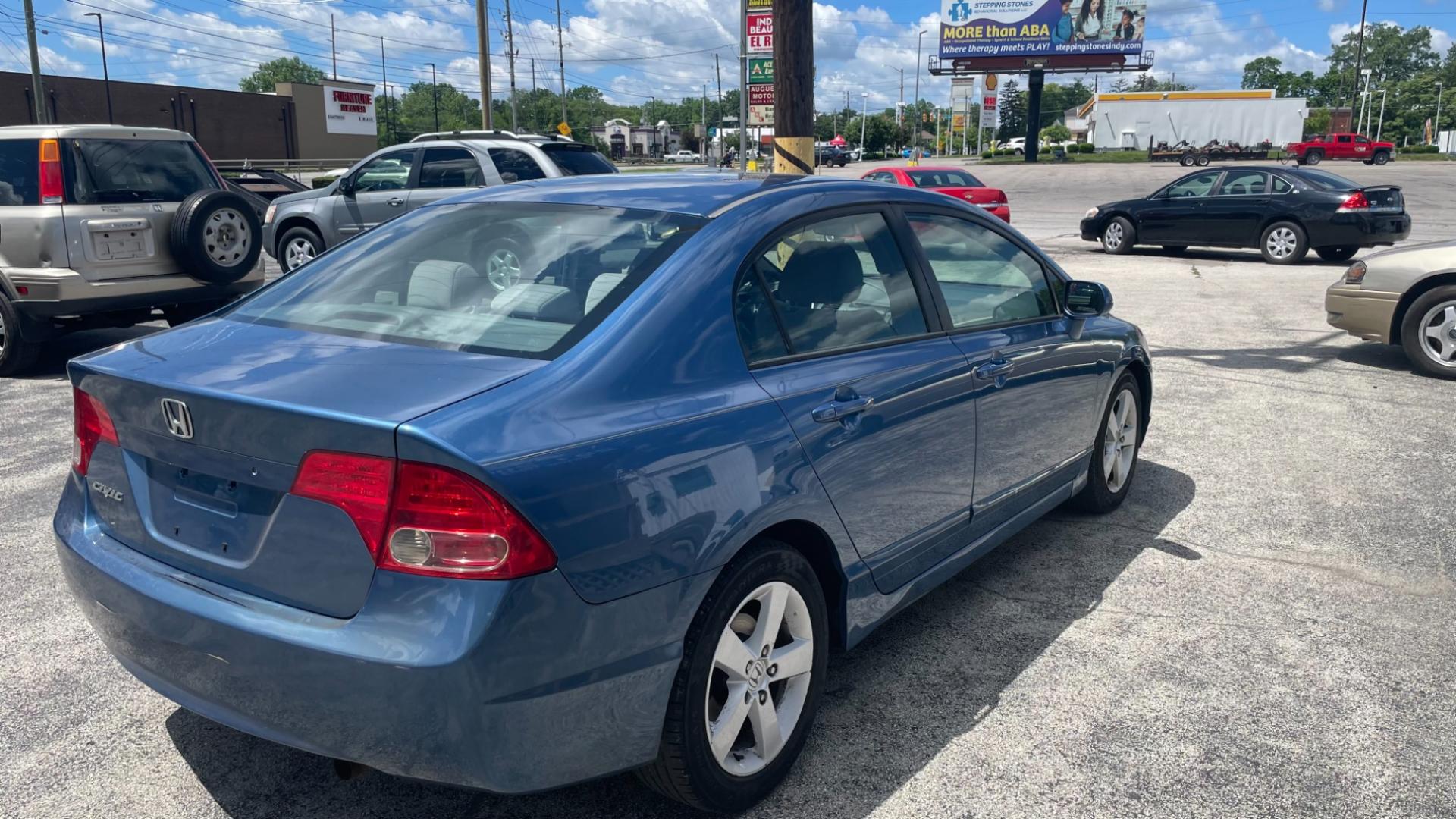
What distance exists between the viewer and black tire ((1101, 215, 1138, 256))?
722 inches

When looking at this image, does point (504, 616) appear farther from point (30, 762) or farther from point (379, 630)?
point (30, 762)

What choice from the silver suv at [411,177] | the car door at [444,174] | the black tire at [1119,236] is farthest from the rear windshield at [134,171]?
the black tire at [1119,236]

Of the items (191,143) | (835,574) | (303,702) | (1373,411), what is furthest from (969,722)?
(191,143)

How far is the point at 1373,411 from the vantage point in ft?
23.8

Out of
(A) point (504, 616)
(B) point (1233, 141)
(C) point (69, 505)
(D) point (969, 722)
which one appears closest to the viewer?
(A) point (504, 616)

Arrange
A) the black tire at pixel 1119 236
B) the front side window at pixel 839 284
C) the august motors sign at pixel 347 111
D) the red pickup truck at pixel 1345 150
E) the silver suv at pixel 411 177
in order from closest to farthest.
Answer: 1. the front side window at pixel 839 284
2. the silver suv at pixel 411 177
3. the black tire at pixel 1119 236
4. the red pickup truck at pixel 1345 150
5. the august motors sign at pixel 347 111

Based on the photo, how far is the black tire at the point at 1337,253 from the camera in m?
16.7

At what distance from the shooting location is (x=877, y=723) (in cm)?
325

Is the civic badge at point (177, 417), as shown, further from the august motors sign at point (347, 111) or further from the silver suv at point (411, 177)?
the august motors sign at point (347, 111)

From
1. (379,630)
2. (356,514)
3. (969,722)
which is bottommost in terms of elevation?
(969,722)

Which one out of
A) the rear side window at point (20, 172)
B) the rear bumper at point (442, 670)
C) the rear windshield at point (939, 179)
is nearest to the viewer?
the rear bumper at point (442, 670)

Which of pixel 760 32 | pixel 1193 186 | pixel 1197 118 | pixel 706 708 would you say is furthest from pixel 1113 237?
pixel 1197 118

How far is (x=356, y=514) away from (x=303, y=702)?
0.42 meters

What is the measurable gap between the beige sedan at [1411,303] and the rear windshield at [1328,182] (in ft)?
28.5
